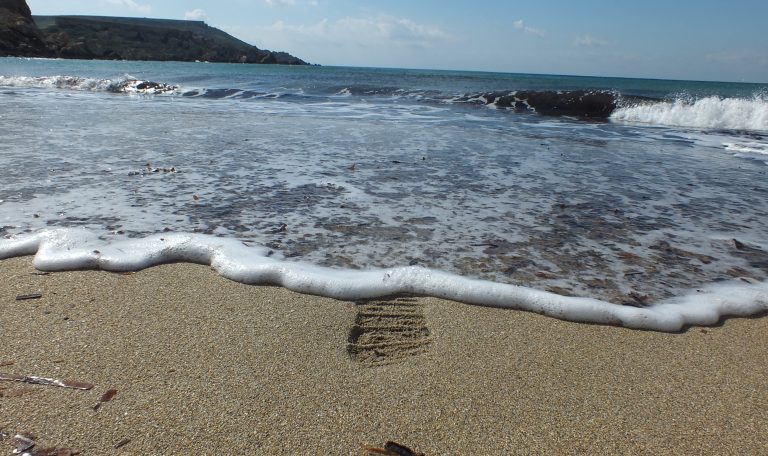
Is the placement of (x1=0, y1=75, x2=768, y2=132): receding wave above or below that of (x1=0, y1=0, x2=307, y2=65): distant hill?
below

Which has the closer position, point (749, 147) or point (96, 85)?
point (749, 147)

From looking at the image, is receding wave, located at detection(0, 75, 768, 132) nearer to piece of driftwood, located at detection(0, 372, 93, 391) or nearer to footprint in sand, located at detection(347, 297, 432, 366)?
footprint in sand, located at detection(347, 297, 432, 366)

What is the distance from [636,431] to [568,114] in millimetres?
14492

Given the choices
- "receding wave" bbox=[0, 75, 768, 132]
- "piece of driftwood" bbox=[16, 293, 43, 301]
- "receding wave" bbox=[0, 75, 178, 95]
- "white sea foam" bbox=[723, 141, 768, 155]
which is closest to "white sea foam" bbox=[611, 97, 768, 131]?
"receding wave" bbox=[0, 75, 768, 132]

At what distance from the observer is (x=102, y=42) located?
68.2 meters

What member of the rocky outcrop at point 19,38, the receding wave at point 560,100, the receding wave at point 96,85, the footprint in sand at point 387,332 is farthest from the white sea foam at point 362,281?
the rocky outcrop at point 19,38

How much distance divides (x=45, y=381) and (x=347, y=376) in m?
1.08

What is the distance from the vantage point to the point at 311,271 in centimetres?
271

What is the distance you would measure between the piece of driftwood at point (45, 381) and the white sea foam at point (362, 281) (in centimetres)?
102

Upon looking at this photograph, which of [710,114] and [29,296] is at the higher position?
[710,114]

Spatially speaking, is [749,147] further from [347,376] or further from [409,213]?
[347,376]

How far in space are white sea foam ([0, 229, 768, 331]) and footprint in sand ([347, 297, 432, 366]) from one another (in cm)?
13

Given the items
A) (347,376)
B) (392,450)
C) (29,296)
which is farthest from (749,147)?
(29,296)

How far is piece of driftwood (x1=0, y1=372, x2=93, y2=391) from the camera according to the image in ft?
5.51
